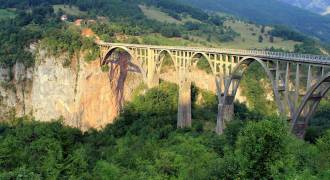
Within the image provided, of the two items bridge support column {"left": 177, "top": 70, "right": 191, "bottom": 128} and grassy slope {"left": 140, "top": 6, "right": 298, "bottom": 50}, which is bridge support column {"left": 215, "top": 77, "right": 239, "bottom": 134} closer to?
bridge support column {"left": 177, "top": 70, "right": 191, "bottom": 128}

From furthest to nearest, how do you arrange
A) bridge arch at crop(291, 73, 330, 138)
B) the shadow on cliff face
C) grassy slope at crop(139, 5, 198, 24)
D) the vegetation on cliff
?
1. grassy slope at crop(139, 5, 198, 24)
2. the shadow on cliff face
3. bridge arch at crop(291, 73, 330, 138)
4. the vegetation on cliff

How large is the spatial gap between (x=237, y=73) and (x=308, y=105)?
1351cm

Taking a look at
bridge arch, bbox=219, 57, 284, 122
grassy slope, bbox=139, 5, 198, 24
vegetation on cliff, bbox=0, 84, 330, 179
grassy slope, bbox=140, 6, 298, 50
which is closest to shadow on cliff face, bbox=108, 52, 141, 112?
grassy slope, bbox=140, 6, 298, 50

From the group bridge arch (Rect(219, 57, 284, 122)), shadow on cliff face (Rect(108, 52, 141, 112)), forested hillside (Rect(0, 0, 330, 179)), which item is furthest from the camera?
shadow on cliff face (Rect(108, 52, 141, 112))

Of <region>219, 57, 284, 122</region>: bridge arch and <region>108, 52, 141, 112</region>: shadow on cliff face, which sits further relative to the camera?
<region>108, 52, 141, 112</region>: shadow on cliff face

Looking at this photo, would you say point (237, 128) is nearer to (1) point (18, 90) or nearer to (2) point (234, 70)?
(2) point (234, 70)

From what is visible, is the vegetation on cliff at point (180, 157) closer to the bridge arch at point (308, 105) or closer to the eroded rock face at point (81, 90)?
the bridge arch at point (308, 105)

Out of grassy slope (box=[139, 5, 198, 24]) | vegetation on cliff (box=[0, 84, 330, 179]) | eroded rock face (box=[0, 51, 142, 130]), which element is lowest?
eroded rock face (box=[0, 51, 142, 130])

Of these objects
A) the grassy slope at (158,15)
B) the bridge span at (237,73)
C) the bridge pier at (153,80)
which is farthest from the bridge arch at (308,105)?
the grassy slope at (158,15)

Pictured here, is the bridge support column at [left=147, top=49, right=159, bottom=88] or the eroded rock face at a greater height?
the bridge support column at [left=147, top=49, right=159, bottom=88]

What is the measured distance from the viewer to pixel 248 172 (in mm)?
28078

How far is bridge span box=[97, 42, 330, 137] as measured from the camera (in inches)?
1647

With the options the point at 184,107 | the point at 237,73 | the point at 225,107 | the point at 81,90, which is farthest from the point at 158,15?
the point at 237,73

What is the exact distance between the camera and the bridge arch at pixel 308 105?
4066 cm
